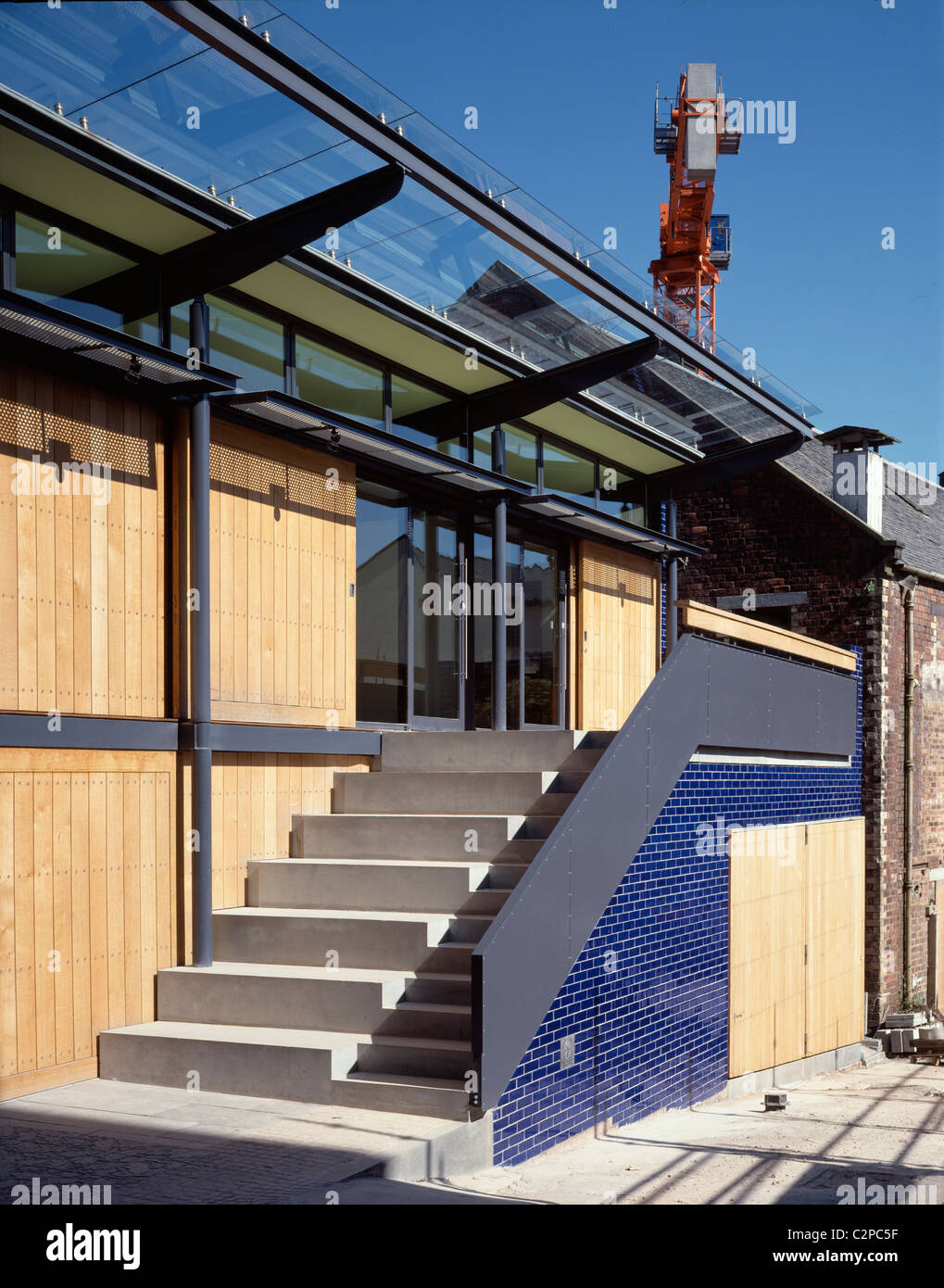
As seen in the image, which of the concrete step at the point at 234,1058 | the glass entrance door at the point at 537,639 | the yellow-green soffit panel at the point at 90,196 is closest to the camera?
the concrete step at the point at 234,1058

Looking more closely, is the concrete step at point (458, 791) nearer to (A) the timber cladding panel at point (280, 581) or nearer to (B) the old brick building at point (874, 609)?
(A) the timber cladding panel at point (280, 581)

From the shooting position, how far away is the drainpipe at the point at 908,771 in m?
17.5

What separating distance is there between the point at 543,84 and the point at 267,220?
3976 millimetres

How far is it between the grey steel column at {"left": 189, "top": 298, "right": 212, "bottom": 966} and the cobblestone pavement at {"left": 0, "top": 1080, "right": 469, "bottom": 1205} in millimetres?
1280

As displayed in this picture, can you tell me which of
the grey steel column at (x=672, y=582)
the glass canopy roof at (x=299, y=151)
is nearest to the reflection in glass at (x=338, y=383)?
the glass canopy roof at (x=299, y=151)

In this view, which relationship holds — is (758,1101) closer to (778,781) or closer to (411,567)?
(778,781)

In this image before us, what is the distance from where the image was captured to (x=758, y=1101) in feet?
35.9

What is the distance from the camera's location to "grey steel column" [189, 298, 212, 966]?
8.34 meters

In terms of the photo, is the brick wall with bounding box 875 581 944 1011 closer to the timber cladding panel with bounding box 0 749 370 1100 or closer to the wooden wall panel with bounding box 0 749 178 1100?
the timber cladding panel with bounding box 0 749 370 1100

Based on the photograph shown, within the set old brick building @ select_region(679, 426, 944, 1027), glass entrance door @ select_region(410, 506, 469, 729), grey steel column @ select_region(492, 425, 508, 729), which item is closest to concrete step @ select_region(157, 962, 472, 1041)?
glass entrance door @ select_region(410, 506, 469, 729)

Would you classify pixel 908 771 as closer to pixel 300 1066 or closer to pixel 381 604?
pixel 381 604

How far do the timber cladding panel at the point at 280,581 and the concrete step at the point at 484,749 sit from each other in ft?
1.69

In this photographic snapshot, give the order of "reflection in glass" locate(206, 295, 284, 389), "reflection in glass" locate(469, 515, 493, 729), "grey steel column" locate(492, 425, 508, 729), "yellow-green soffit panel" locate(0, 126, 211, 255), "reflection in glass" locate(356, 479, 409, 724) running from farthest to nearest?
1. "reflection in glass" locate(469, 515, 493, 729)
2. "grey steel column" locate(492, 425, 508, 729)
3. "reflection in glass" locate(356, 479, 409, 724)
4. "reflection in glass" locate(206, 295, 284, 389)
5. "yellow-green soffit panel" locate(0, 126, 211, 255)

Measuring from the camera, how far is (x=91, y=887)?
7773 millimetres
